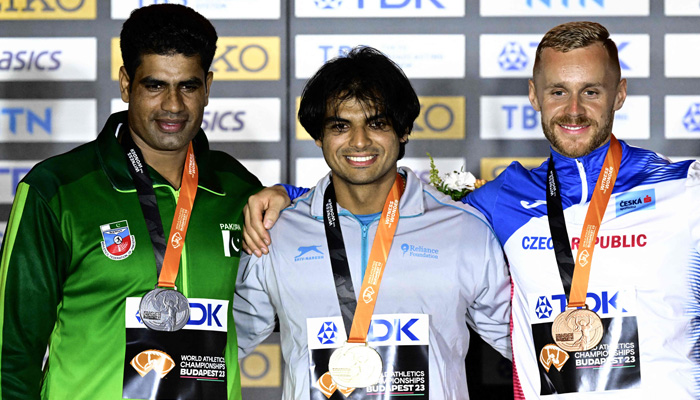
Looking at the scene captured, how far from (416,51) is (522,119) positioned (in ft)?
2.15

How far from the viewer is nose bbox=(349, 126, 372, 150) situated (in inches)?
78.5

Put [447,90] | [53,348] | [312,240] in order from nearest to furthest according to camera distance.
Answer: [53,348] → [312,240] → [447,90]

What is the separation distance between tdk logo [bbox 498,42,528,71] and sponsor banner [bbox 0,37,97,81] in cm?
213

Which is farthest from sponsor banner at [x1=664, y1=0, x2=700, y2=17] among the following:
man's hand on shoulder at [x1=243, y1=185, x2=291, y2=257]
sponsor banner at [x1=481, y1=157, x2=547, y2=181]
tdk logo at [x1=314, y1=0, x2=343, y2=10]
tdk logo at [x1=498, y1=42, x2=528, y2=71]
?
man's hand on shoulder at [x1=243, y1=185, x2=291, y2=257]

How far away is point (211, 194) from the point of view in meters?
2.12

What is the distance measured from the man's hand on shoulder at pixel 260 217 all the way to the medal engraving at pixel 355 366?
0.37 meters

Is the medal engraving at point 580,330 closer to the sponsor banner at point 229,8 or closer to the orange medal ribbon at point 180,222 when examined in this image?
the orange medal ribbon at point 180,222

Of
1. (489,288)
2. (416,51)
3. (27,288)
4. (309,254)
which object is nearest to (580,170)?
(489,288)

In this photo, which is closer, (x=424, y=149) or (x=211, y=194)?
(x=211, y=194)

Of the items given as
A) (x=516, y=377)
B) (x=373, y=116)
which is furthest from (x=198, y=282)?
(x=516, y=377)

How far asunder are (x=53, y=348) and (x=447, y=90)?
8.30 ft

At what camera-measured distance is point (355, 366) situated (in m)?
1.88

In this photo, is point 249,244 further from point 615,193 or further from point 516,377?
point 615,193

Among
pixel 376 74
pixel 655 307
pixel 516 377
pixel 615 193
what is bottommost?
pixel 516 377
